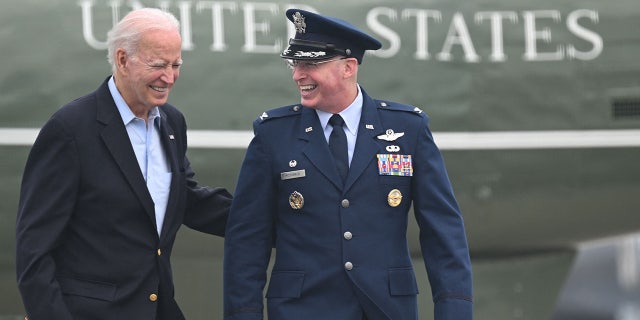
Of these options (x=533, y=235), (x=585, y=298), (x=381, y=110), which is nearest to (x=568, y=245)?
(x=533, y=235)

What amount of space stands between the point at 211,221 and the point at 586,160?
2367 mm

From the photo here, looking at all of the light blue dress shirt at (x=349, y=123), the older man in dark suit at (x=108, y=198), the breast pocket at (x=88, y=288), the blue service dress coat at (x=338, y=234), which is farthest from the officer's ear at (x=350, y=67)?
the breast pocket at (x=88, y=288)

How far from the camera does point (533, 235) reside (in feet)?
17.8

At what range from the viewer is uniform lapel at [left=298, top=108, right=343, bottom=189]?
340 cm

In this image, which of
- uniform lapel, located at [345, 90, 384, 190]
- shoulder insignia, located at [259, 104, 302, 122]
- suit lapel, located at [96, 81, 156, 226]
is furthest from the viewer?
shoulder insignia, located at [259, 104, 302, 122]

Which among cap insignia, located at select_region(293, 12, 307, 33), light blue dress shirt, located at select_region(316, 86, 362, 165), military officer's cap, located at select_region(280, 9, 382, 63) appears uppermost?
cap insignia, located at select_region(293, 12, 307, 33)

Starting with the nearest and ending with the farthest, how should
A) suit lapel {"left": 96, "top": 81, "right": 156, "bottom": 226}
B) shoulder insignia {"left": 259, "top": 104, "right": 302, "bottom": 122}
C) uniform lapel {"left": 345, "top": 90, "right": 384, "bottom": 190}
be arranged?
suit lapel {"left": 96, "top": 81, "right": 156, "bottom": 226}
uniform lapel {"left": 345, "top": 90, "right": 384, "bottom": 190}
shoulder insignia {"left": 259, "top": 104, "right": 302, "bottom": 122}

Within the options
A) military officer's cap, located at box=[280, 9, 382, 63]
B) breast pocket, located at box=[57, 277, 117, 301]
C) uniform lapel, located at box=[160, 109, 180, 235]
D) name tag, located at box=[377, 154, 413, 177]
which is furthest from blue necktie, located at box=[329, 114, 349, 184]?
breast pocket, located at box=[57, 277, 117, 301]

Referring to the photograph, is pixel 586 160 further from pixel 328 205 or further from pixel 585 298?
pixel 585 298

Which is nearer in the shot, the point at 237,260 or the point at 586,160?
the point at 237,260

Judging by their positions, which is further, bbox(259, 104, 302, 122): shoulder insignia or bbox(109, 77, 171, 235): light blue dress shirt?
bbox(259, 104, 302, 122): shoulder insignia

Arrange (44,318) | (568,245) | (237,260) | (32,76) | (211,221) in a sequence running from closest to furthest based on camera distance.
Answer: (44,318), (237,260), (211,221), (32,76), (568,245)

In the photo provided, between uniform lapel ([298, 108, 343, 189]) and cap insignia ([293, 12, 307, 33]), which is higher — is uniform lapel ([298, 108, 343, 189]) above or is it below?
below

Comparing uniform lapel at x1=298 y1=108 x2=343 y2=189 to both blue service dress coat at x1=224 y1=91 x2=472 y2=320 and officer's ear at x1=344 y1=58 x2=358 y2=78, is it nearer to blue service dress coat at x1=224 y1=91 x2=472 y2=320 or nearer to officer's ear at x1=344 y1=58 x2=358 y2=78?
blue service dress coat at x1=224 y1=91 x2=472 y2=320
